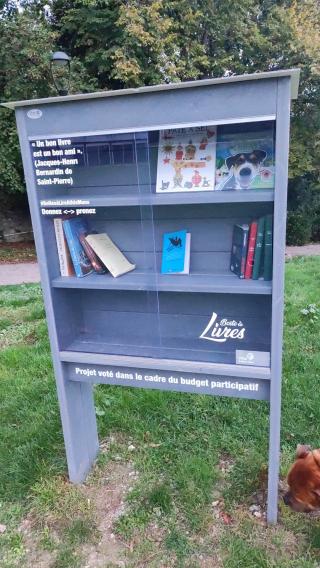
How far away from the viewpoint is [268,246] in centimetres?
200

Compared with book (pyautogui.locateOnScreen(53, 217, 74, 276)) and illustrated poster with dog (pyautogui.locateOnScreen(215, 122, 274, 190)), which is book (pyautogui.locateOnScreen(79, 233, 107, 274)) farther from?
illustrated poster with dog (pyautogui.locateOnScreen(215, 122, 274, 190))

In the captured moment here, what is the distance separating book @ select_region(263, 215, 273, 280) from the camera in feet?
6.47

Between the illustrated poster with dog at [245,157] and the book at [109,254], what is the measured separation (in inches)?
27.3

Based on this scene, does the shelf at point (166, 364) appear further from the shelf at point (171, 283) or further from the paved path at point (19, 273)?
the paved path at point (19, 273)

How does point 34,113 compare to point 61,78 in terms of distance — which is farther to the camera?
point 61,78

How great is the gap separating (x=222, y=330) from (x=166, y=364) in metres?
0.38

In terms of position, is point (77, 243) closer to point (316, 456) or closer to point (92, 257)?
point (92, 257)

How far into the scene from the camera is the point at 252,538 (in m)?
2.14

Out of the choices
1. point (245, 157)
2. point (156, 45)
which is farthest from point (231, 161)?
point (156, 45)

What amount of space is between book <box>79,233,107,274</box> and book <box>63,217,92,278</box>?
2 cm

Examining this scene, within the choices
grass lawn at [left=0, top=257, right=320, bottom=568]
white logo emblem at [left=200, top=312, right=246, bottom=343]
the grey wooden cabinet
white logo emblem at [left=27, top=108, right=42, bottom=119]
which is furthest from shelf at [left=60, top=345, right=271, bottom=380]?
white logo emblem at [left=27, top=108, right=42, bottom=119]

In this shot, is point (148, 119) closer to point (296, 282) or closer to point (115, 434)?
point (115, 434)

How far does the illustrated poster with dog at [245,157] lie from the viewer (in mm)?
1948

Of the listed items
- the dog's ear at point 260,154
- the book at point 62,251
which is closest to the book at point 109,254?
the book at point 62,251
